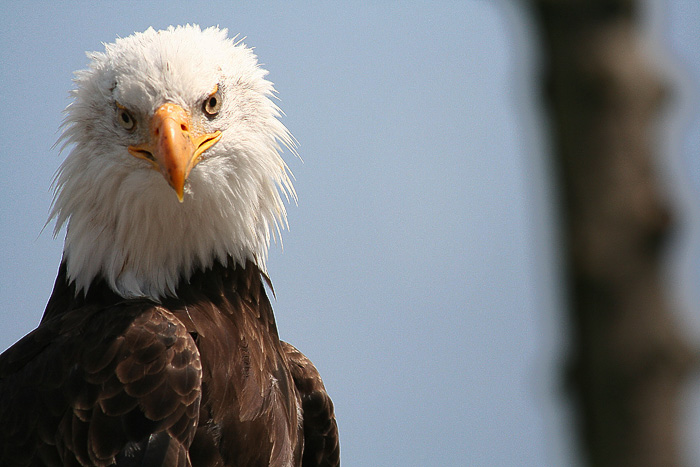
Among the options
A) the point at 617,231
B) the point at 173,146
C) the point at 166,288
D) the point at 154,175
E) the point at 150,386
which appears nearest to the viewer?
the point at 617,231

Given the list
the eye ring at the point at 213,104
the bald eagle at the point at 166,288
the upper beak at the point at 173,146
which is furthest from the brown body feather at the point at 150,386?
the eye ring at the point at 213,104

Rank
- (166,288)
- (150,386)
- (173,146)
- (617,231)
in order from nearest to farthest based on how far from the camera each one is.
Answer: (617,231) → (150,386) → (173,146) → (166,288)

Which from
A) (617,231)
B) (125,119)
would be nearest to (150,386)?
(125,119)

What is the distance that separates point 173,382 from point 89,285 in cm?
107

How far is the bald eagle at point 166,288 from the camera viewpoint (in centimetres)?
429

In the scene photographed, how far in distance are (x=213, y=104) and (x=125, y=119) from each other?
53 cm

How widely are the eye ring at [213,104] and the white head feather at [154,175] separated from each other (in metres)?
0.03

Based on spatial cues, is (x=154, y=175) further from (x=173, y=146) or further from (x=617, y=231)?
(x=617, y=231)

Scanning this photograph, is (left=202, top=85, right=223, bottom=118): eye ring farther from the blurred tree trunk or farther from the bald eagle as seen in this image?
the blurred tree trunk

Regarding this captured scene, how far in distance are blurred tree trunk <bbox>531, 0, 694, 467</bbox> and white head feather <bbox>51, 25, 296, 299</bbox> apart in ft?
13.2

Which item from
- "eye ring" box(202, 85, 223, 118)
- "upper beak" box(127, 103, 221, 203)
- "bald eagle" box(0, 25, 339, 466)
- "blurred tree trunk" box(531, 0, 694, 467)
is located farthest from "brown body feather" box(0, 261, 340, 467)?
"blurred tree trunk" box(531, 0, 694, 467)

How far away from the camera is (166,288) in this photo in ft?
16.2

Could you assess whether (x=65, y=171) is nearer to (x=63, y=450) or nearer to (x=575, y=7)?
(x=63, y=450)

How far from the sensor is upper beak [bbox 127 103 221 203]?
433 cm
